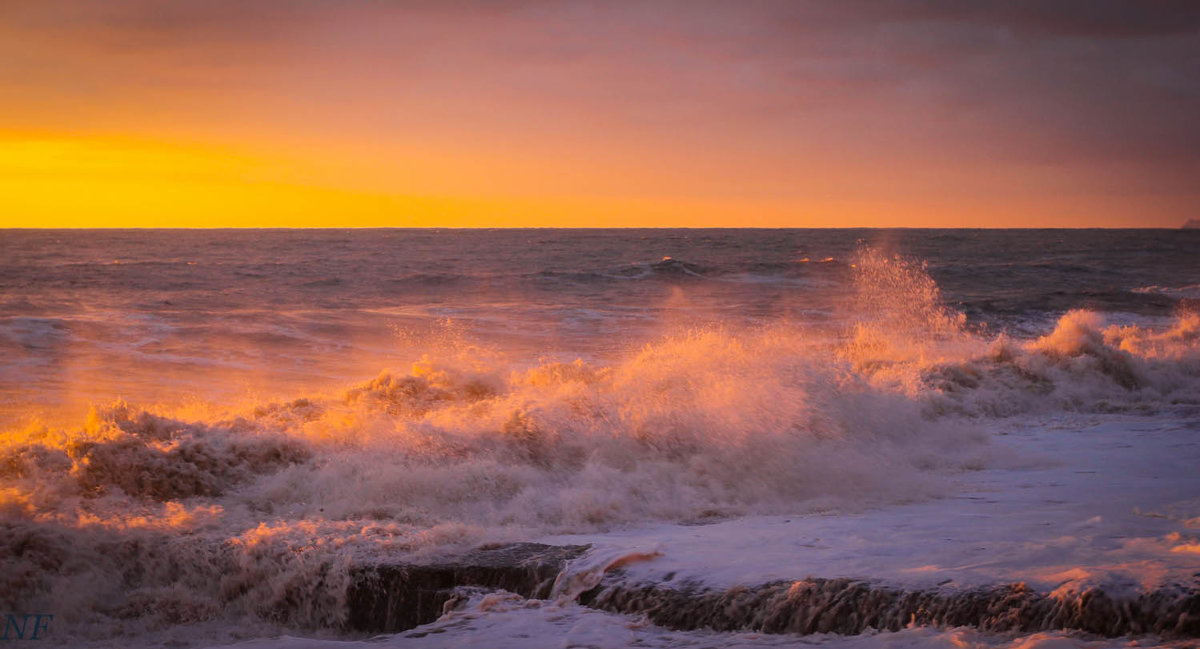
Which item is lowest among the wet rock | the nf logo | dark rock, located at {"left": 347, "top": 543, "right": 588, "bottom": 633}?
the nf logo

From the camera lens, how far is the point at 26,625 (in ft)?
13.4

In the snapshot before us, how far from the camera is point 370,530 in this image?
4926mm

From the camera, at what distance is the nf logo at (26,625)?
4020 mm

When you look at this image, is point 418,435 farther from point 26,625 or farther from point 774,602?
point 774,602

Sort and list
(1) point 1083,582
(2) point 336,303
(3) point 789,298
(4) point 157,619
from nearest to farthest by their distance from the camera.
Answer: (1) point 1083,582
(4) point 157,619
(2) point 336,303
(3) point 789,298

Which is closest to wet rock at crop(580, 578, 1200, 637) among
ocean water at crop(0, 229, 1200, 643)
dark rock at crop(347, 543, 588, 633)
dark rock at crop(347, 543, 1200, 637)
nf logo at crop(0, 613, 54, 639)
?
dark rock at crop(347, 543, 1200, 637)

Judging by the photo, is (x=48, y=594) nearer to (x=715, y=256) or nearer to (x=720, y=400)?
(x=720, y=400)

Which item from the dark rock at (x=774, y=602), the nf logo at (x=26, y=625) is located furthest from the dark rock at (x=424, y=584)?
the nf logo at (x=26, y=625)

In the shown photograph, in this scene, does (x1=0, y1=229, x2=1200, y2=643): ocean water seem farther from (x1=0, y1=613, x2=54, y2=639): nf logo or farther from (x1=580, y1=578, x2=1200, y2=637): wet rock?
(x1=580, y1=578, x2=1200, y2=637): wet rock

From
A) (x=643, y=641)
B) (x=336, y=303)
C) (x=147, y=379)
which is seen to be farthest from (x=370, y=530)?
(x=336, y=303)

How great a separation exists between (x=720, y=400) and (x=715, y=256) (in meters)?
41.5

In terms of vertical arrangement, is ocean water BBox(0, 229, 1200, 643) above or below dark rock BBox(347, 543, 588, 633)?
above

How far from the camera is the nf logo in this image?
13.2 ft

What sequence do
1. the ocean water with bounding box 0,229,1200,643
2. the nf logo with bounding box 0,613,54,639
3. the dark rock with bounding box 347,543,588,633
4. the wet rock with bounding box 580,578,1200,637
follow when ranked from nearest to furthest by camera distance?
1. the wet rock with bounding box 580,578,1200,637
2. the nf logo with bounding box 0,613,54,639
3. the dark rock with bounding box 347,543,588,633
4. the ocean water with bounding box 0,229,1200,643
